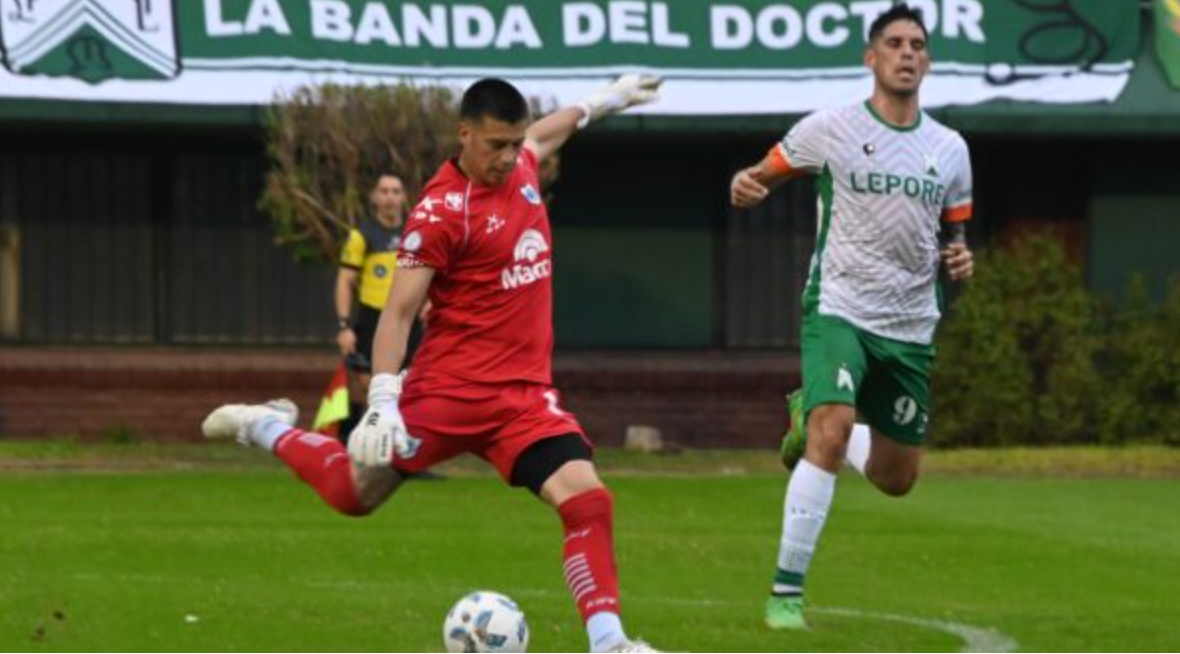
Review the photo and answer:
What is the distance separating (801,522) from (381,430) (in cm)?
231

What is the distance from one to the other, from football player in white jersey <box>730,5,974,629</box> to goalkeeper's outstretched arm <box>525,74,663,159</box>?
545mm

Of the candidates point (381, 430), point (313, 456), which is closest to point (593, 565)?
point (381, 430)

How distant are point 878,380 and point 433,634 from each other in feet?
7.00

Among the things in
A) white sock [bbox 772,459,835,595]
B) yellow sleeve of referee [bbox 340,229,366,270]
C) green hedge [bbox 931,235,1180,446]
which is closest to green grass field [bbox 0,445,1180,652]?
white sock [bbox 772,459,835,595]

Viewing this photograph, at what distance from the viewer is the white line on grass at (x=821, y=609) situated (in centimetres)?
1136

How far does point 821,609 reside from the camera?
12547 millimetres

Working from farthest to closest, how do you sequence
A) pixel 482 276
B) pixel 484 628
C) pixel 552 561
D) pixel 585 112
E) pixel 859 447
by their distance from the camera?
pixel 552 561 → pixel 859 447 → pixel 585 112 → pixel 482 276 → pixel 484 628

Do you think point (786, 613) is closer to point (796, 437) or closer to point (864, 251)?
point (796, 437)

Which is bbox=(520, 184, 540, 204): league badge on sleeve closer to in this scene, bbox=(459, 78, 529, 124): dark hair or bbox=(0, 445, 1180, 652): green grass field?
bbox=(459, 78, 529, 124): dark hair

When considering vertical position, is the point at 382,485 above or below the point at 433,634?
above

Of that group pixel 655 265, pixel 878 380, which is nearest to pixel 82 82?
pixel 655 265

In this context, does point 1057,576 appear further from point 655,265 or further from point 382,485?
point 655,265

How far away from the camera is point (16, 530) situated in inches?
622

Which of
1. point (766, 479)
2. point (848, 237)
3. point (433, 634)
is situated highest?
point (848, 237)
